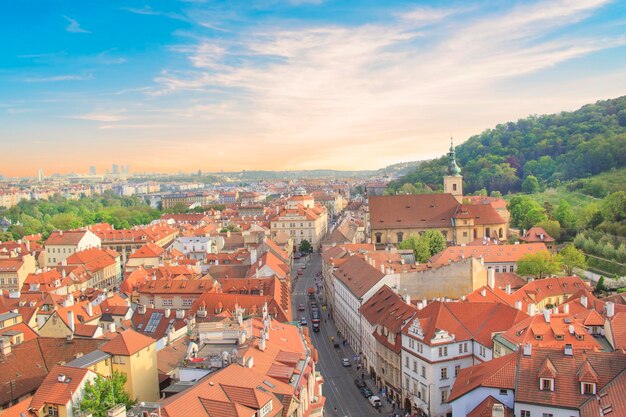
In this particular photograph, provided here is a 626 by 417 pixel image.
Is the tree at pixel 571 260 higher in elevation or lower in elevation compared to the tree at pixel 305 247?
higher

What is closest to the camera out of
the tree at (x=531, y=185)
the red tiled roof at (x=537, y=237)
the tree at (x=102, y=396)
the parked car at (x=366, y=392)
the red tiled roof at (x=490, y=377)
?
the tree at (x=102, y=396)

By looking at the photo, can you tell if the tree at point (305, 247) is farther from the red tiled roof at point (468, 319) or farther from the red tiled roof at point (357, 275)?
the red tiled roof at point (468, 319)

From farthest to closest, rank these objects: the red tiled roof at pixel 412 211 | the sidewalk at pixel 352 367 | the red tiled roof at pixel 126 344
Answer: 1. the red tiled roof at pixel 412 211
2. the sidewalk at pixel 352 367
3. the red tiled roof at pixel 126 344

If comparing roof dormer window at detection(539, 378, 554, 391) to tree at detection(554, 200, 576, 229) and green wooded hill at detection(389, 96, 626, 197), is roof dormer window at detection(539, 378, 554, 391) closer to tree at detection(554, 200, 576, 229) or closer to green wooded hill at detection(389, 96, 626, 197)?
tree at detection(554, 200, 576, 229)

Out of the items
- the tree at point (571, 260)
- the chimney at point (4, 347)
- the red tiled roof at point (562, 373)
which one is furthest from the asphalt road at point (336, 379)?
the tree at point (571, 260)

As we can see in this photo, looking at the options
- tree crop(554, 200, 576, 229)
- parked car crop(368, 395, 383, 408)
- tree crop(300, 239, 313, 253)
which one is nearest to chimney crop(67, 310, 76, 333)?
parked car crop(368, 395, 383, 408)

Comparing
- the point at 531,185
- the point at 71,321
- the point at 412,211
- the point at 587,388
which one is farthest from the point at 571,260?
the point at 531,185

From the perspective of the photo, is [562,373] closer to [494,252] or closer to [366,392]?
[366,392]
